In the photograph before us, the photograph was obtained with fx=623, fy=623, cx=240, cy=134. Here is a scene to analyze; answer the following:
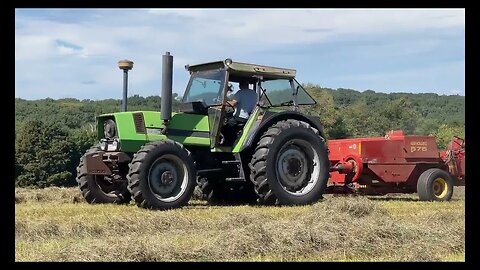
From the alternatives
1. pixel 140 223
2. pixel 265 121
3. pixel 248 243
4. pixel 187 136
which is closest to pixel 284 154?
pixel 265 121

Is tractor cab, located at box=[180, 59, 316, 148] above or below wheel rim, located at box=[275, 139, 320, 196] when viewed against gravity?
above

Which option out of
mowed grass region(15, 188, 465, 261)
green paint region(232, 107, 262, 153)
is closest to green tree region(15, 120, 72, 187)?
green paint region(232, 107, 262, 153)

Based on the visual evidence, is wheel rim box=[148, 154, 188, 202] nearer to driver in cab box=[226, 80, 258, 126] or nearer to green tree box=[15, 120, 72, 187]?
driver in cab box=[226, 80, 258, 126]

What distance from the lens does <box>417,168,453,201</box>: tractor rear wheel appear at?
12.1m

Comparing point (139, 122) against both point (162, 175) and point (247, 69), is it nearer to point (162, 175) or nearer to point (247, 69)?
point (162, 175)

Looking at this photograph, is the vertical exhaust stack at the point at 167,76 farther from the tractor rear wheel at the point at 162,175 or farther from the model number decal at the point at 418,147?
the model number decal at the point at 418,147

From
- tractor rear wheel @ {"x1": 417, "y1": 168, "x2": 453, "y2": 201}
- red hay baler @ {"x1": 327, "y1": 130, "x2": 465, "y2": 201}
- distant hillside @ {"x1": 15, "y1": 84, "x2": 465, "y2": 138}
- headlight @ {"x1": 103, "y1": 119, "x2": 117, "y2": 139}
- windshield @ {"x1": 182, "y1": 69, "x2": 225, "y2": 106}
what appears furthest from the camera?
distant hillside @ {"x1": 15, "y1": 84, "x2": 465, "y2": 138}

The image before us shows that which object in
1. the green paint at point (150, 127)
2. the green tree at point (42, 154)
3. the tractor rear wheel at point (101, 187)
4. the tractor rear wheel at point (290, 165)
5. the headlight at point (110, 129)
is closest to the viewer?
the green paint at point (150, 127)

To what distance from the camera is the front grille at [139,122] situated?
30.9 ft

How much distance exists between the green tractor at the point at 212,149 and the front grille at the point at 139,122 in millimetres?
15

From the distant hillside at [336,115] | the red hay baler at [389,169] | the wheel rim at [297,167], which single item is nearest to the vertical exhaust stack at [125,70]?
the wheel rim at [297,167]

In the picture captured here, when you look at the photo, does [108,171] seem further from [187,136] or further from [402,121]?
[402,121]

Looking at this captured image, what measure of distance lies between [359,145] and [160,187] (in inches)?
Result: 193

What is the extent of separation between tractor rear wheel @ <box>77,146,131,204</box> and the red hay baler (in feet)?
13.8
